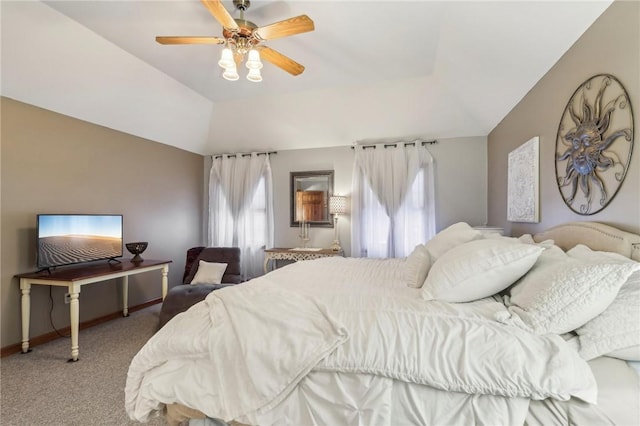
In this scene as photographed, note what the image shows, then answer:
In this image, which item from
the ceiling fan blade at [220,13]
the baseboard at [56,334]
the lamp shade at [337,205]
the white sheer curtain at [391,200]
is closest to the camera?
the ceiling fan blade at [220,13]

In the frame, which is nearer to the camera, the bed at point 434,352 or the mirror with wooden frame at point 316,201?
the bed at point 434,352

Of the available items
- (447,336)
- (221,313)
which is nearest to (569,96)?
(447,336)

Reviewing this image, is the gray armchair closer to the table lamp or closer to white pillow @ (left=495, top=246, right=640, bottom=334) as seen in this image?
the table lamp

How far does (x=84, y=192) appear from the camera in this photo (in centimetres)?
322

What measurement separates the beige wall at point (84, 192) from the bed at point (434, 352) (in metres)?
2.49

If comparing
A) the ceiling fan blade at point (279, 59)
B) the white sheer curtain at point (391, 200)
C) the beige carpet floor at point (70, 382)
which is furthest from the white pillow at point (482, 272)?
the white sheer curtain at point (391, 200)

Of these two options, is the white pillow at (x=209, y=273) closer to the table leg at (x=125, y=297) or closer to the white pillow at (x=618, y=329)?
the table leg at (x=125, y=297)

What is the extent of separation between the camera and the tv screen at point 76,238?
2680 millimetres

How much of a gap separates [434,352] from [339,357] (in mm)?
359

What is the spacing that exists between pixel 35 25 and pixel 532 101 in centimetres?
415

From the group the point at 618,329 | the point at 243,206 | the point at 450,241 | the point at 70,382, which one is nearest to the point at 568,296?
the point at 618,329

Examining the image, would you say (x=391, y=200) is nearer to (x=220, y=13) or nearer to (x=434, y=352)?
(x=220, y=13)

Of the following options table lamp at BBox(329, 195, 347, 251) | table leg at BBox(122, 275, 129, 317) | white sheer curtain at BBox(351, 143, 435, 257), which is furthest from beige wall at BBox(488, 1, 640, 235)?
table leg at BBox(122, 275, 129, 317)

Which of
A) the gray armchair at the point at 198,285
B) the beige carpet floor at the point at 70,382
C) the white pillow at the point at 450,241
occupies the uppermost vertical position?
the white pillow at the point at 450,241
